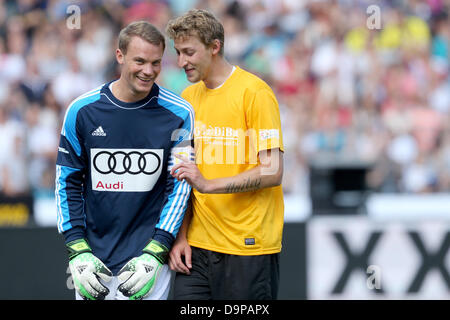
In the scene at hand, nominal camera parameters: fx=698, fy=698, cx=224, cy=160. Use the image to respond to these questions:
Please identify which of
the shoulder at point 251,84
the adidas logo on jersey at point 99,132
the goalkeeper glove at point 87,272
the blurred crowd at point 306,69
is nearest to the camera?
the goalkeeper glove at point 87,272

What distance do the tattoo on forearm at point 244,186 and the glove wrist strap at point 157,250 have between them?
1.60ft

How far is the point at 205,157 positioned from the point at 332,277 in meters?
2.53

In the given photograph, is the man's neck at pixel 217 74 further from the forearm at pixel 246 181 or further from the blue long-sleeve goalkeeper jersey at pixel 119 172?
the forearm at pixel 246 181

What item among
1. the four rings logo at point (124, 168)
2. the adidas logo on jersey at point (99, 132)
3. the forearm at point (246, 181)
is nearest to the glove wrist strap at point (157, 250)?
the four rings logo at point (124, 168)

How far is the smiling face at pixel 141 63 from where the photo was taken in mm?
3822

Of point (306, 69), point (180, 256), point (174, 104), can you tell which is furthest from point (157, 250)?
point (306, 69)

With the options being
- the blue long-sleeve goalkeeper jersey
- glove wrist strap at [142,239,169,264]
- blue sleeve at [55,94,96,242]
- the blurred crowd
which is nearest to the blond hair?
the blue long-sleeve goalkeeper jersey

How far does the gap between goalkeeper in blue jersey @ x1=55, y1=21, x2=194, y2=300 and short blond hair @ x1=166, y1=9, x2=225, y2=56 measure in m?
0.18

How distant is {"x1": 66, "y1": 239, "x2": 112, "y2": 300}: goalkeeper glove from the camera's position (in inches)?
149

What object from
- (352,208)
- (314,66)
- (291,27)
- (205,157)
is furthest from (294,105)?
(205,157)

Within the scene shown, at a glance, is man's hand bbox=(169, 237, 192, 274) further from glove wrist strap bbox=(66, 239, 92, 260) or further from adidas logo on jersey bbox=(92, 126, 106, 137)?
adidas logo on jersey bbox=(92, 126, 106, 137)
